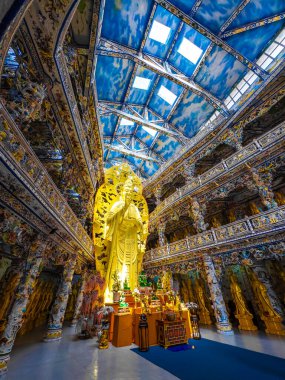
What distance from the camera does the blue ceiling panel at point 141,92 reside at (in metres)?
12.0

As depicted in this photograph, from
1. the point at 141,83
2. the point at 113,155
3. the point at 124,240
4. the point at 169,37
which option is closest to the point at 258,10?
the point at 169,37

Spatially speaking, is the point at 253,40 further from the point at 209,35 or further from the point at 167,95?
the point at 167,95

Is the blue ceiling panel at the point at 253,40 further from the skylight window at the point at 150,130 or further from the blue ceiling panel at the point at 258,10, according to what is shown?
the skylight window at the point at 150,130

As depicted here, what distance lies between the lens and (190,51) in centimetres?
1102

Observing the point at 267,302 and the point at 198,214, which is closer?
the point at 267,302

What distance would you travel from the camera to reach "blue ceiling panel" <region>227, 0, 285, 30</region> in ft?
26.6

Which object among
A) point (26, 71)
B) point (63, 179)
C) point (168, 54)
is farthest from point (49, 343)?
point (168, 54)

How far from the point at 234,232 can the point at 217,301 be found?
9.97ft

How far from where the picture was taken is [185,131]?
14531 millimetres

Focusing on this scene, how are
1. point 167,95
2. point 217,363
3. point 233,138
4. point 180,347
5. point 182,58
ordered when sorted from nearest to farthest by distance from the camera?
1. point 217,363
2. point 180,347
3. point 233,138
4. point 182,58
5. point 167,95

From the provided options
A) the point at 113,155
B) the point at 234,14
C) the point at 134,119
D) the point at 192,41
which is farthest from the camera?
the point at 113,155

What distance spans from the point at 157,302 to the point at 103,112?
11864 mm

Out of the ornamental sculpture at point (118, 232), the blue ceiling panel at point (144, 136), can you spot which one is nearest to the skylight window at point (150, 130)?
the blue ceiling panel at point (144, 136)

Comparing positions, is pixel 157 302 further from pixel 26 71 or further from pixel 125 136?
pixel 125 136
